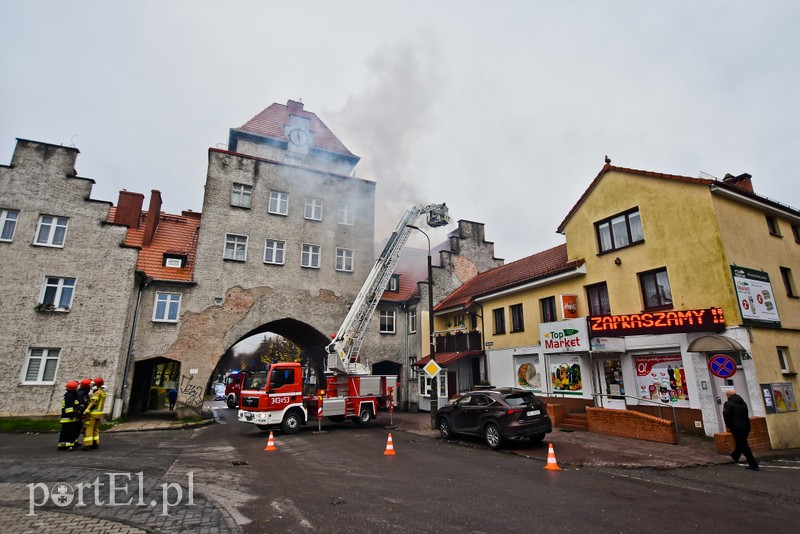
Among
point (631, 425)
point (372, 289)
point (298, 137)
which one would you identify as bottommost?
point (631, 425)

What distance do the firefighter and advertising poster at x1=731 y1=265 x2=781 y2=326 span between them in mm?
19919

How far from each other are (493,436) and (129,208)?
2465 centimetres

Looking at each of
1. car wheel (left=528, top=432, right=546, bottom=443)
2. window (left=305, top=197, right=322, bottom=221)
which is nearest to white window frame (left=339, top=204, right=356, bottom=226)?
window (left=305, top=197, right=322, bottom=221)

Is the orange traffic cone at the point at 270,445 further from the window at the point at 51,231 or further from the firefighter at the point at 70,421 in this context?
the window at the point at 51,231

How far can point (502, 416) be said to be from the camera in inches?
471

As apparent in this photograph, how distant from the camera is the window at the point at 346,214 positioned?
27.3 m

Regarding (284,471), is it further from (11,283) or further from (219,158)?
(219,158)

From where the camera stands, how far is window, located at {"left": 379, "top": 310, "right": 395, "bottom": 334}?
Result: 2669 cm

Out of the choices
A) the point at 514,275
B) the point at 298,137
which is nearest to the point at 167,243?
the point at 298,137

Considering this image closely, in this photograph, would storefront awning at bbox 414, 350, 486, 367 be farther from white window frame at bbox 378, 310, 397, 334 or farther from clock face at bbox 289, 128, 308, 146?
clock face at bbox 289, 128, 308, 146

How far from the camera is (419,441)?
554 inches

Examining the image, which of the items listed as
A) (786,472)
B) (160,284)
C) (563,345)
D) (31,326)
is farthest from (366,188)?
(786,472)

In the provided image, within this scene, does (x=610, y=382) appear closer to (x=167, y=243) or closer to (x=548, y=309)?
(x=548, y=309)

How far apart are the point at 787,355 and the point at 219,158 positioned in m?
28.4
